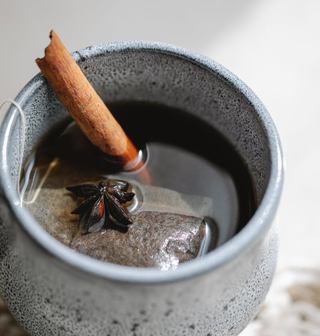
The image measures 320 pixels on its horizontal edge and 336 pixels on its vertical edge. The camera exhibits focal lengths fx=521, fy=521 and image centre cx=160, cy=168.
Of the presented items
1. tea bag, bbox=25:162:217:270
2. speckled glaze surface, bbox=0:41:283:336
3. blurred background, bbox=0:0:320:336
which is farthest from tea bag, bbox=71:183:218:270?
blurred background, bbox=0:0:320:336

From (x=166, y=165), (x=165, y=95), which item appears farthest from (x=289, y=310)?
(x=165, y=95)

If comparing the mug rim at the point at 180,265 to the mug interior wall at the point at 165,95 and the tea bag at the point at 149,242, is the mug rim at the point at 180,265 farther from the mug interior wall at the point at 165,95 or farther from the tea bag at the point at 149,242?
the tea bag at the point at 149,242

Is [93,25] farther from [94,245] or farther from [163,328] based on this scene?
[163,328]

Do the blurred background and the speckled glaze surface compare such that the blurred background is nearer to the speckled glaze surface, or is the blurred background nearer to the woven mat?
the woven mat

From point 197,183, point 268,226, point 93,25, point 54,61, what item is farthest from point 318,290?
point 93,25

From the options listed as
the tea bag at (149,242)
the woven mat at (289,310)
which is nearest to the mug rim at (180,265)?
the tea bag at (149,242)
